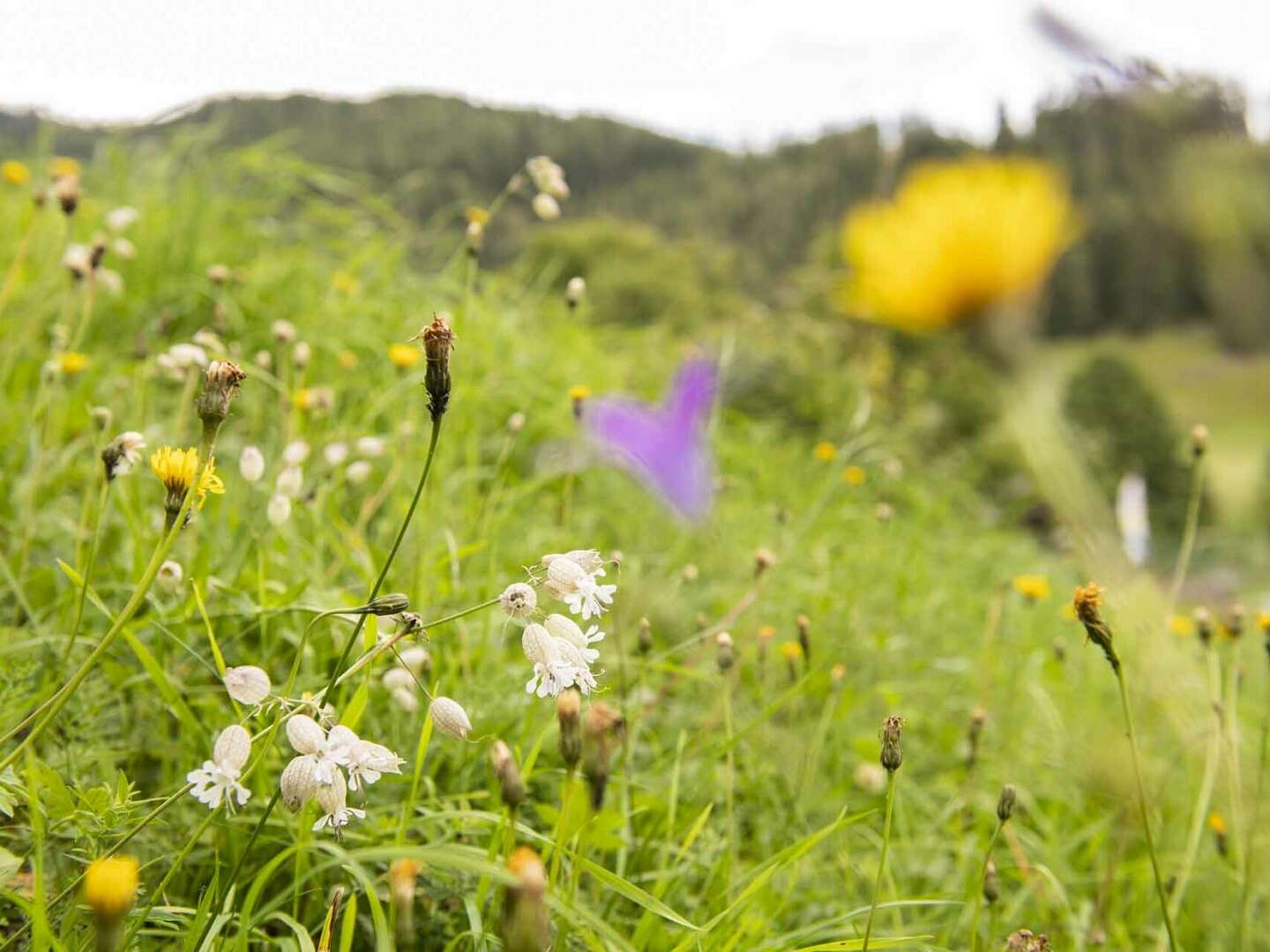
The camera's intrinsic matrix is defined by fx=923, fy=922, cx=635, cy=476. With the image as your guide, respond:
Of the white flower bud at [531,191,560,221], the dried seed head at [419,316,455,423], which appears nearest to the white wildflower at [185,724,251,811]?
the dried seed head at [419,316,455,423]

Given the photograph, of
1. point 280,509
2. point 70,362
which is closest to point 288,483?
point 280,509

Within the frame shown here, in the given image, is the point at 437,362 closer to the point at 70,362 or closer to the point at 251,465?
the point at 251,465

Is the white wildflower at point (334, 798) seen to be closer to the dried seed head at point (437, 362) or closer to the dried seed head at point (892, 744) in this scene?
the dried seed head at point (437, 362)

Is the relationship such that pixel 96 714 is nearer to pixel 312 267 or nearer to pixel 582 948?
pixel 582 948

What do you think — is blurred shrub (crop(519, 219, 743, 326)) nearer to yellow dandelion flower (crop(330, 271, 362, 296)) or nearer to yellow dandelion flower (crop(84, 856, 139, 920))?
yellow dandelion flower (crop(330, 271, 362, 296))

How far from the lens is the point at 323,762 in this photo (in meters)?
0.79

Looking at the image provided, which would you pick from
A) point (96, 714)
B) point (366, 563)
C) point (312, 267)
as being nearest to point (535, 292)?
point (312, 267)

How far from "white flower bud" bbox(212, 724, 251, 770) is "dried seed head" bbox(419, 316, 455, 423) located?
314mm

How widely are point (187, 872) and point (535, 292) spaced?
3843 mm

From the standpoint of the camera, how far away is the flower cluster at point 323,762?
2.58 feet

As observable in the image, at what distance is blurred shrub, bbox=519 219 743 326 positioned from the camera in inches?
524

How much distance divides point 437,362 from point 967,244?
0.40 metres

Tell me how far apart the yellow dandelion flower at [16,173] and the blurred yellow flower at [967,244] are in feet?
13.2

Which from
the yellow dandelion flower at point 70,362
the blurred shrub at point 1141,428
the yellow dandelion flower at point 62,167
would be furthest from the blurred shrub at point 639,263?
the yellow dandelion flower at point 70,362
